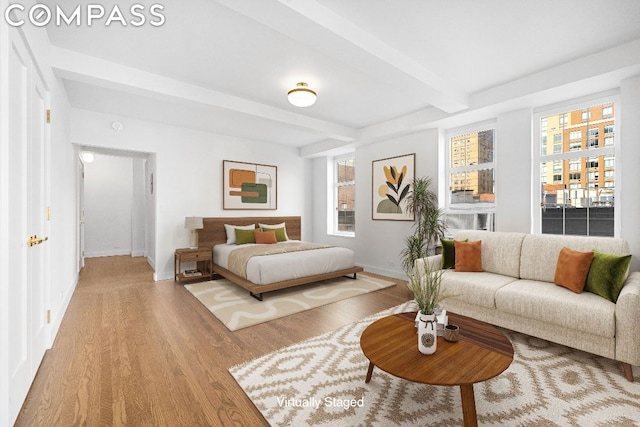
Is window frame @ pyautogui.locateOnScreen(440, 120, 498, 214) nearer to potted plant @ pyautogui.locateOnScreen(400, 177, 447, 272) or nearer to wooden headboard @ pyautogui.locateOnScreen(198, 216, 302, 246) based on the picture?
potted plant @ pyautogui.locateOnScreen(400, 177, 447, 272)

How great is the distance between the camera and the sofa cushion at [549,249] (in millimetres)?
2795

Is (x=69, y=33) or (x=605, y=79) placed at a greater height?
(x=69, y=33)

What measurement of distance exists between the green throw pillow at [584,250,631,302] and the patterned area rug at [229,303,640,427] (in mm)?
545

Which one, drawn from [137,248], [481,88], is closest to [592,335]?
[481,88]

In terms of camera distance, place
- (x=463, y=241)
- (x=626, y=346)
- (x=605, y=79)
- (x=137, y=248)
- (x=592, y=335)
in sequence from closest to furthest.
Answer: (x=626, y=346) < (x=592, y=335) < (x=605, y=79) < (x=463, y=241) < (x=137, y=248)

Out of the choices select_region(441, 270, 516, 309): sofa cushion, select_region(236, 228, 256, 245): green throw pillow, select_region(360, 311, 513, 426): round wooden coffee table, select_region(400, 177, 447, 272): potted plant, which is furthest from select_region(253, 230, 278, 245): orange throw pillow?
select_region(360, 311, 513, 426): round wooden coffee table

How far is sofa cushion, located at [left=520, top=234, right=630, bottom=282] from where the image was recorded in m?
2.79

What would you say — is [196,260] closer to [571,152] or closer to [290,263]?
[290,263]

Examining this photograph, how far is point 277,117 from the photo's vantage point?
4.38 meters

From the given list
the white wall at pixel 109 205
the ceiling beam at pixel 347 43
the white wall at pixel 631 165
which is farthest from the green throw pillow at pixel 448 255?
the white wall at pixel 109 205


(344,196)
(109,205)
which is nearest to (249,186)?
(344,196)

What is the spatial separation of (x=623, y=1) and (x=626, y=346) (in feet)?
8.22

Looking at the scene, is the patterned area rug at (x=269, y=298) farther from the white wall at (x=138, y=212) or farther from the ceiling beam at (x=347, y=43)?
the white wall at (x=138, y=212)

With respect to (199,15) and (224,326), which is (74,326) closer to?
(224,326)
